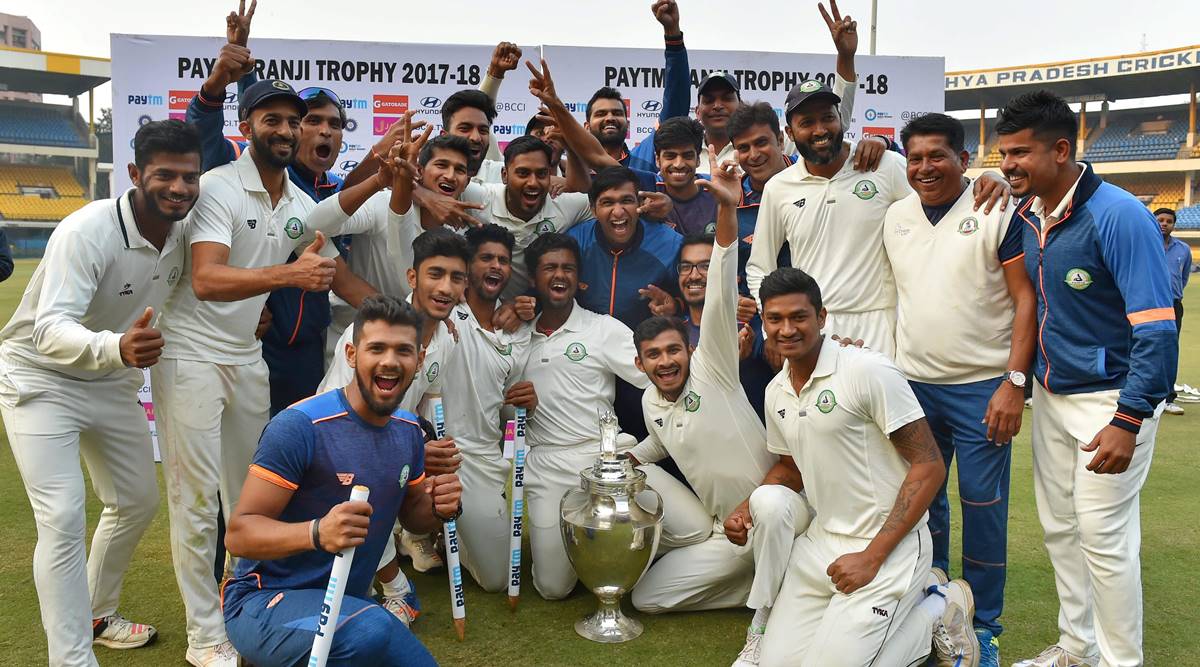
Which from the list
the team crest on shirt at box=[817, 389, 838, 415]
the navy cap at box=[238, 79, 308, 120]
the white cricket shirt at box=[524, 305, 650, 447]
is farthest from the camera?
the white cricket shirt at box=[524, 305, 650, 447]

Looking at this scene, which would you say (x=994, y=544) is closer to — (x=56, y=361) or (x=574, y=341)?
(x=574, y=341)

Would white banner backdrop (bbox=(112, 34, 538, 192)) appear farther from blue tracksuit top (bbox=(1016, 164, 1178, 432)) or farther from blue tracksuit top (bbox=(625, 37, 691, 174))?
blue tracksuit top (bbox=(1016, 164, 1178, 432))

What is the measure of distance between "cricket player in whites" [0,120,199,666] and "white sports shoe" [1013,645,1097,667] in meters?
3.83

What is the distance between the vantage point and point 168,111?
26.0 feet

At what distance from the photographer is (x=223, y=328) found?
4.22m

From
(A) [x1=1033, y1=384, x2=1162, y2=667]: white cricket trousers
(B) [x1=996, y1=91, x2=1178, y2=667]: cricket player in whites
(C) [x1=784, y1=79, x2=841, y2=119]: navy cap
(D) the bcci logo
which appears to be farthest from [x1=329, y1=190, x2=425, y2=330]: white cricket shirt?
(A) [x1=1033, y1=384, x2=1162, y2=667]: white cricket trousers

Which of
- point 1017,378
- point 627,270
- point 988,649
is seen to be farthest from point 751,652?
point 627,270

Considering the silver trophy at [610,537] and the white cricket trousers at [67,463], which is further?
the silver trophy at [610,537]

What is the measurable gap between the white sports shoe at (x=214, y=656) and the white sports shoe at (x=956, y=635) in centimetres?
307

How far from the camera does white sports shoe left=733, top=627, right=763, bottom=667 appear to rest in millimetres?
3996

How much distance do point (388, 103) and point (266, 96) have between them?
4.05 meters

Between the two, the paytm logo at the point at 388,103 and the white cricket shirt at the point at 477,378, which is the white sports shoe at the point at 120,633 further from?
the paytm logo at the point at 388,103

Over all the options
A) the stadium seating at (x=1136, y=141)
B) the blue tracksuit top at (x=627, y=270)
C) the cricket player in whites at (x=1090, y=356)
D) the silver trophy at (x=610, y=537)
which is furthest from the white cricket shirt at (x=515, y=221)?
the stadium seating at (x=1136, y=141)

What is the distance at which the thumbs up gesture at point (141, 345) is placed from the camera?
335 cm
